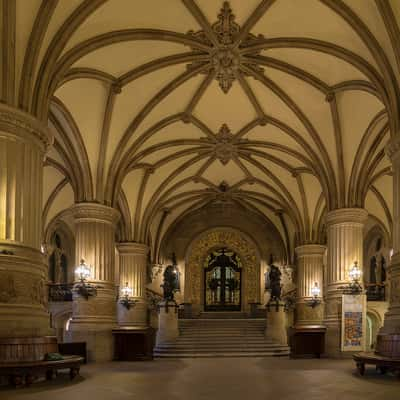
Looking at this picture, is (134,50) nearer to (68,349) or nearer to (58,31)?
(58,31)

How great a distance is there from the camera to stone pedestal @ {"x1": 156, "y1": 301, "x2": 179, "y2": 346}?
2884 cm

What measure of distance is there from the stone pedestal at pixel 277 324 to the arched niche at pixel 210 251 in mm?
8039

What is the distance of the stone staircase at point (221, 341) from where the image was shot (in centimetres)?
2556

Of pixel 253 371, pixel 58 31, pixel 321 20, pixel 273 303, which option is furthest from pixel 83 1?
pixel 273 303

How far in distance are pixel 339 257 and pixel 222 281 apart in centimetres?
1754

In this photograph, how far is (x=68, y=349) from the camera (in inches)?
786

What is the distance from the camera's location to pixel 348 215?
72.7 ft

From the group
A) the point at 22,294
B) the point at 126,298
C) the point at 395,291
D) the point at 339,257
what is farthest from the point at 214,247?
the point at 22,294

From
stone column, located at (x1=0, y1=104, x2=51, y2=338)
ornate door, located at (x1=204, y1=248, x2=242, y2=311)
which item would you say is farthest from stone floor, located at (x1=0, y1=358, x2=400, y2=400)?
ornate door, located at (x1=204, y1=248, x2=242, y2=311)

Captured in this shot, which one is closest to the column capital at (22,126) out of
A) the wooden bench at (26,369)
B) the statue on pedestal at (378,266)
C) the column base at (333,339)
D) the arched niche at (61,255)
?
the wooden bench at (26,369)

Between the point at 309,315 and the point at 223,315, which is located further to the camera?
the point at 223,315

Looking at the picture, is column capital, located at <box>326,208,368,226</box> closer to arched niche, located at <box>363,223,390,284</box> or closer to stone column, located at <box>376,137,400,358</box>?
stone column, located at <box>376,137,400,358</box>

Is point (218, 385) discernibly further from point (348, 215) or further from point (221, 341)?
point (221, 341)

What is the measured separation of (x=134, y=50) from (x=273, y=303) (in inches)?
633
